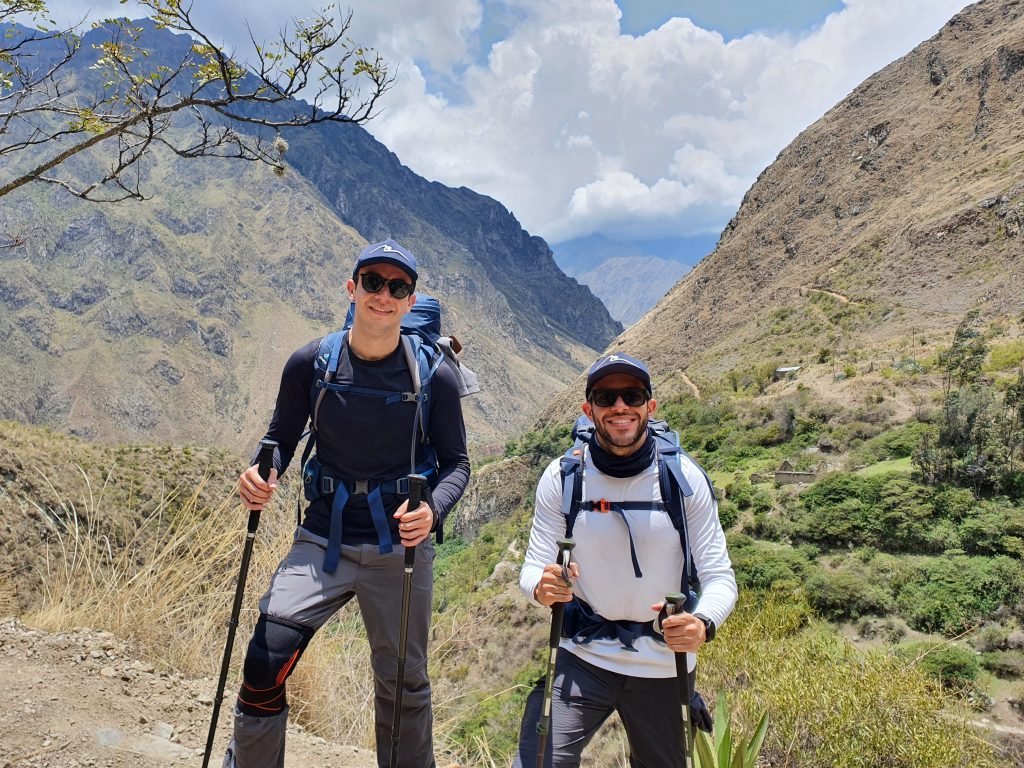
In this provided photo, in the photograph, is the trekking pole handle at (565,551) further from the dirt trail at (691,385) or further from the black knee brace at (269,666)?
the dirt trail at (691,385)

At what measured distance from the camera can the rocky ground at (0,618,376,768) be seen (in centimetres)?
309

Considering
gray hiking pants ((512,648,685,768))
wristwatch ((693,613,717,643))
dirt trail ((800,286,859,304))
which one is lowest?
gray hiking pants ((512,648,685,768))

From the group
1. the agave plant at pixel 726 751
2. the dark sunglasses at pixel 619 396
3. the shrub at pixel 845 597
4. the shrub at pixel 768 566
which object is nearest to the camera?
the dark sunglasses at pixel 619 396

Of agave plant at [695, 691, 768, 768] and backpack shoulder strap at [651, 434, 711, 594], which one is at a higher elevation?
backpack shoulder strap at [651, 434, 711, 594]

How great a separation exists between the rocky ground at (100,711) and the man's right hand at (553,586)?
169cm

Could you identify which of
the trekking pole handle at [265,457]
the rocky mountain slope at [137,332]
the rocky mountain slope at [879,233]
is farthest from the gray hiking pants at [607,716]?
the rocky mountain slope at [137,332]

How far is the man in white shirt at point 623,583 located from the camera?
265 cm

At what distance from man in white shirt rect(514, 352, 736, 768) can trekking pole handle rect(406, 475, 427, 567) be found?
0.49 meters

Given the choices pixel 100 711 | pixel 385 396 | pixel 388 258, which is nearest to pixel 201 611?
pixel 100 711

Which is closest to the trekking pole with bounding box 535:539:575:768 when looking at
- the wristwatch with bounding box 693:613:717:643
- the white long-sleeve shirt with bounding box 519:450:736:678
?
the white long-sleeve shirt with bounding box 519:450:736:678

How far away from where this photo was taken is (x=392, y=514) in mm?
2852

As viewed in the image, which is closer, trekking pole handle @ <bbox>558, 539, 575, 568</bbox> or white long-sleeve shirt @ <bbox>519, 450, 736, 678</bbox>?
trekking pole handle @ <bbox>558, 539, 575, 568</bbox>

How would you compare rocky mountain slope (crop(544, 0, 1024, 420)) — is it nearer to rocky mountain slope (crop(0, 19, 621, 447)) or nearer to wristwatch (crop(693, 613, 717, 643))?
wristwatch (crop(693, 613, 717, 643))

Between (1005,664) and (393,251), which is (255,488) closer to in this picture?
(393,251)
